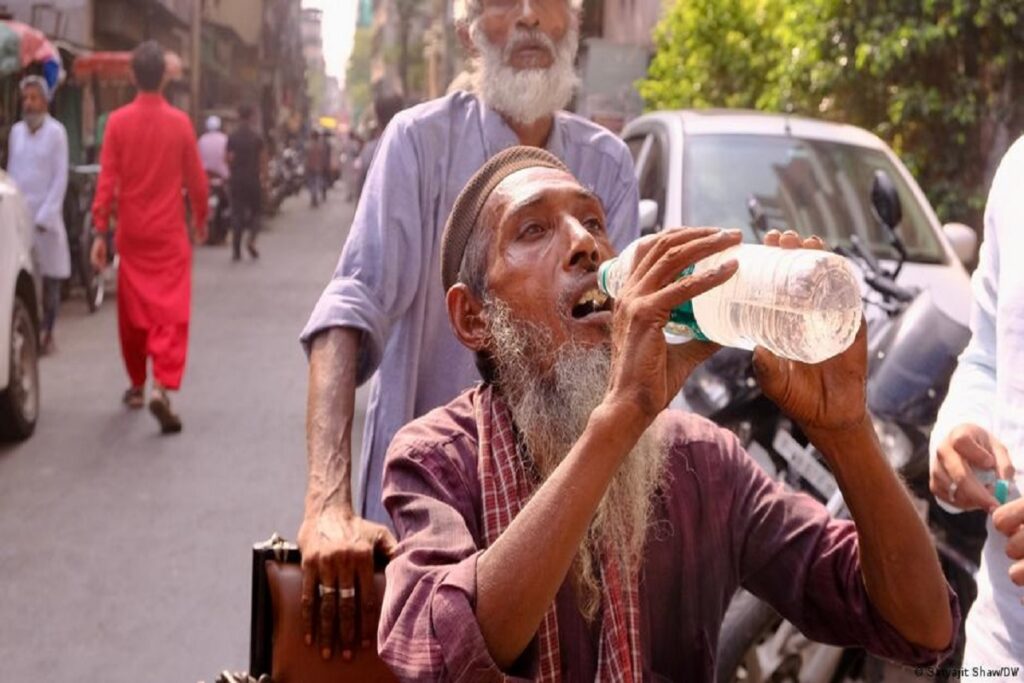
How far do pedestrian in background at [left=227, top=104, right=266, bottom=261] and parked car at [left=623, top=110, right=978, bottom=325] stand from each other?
14.1m

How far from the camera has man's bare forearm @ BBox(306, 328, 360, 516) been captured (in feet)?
8.87

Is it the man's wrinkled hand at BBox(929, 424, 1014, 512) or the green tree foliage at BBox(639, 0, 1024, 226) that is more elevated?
the green tree foliage at BBox(639, 0, 1024, 226)

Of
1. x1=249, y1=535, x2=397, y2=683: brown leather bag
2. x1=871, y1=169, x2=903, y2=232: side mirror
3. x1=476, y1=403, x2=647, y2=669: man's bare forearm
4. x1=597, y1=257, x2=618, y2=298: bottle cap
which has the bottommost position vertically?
x1=249, y1=535, x2=397, y2=683: brown leather bag

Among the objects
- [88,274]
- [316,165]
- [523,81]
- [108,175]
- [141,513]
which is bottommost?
[316,165]

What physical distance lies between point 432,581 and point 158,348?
23.5 feet

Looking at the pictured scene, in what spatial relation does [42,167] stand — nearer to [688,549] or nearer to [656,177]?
[656,177]

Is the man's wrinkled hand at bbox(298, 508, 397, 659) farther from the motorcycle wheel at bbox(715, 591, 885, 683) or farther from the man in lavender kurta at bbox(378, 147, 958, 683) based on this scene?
A: the motorcycle wheel at bbox(715, 591, 885, 683)

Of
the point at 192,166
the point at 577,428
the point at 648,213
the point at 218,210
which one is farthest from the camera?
the point at 218,210

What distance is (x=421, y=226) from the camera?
3062 millimetres

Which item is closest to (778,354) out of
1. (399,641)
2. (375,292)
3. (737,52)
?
(399,641)

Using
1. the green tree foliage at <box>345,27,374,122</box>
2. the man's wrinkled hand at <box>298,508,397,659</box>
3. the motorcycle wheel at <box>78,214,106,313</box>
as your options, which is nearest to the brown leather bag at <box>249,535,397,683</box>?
the man's wrinkled hand at <box>298,508,397,659</box>

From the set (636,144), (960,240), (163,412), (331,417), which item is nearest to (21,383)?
(163,412)

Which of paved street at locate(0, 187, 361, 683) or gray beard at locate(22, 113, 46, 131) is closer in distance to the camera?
paved street at locate(0, 187, 361, 683)

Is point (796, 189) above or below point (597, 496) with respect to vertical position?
below
